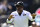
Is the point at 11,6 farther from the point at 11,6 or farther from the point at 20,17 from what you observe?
the point at 20,17

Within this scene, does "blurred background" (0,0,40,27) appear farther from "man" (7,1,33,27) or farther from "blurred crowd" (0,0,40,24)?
"man" (7,1,33,27)

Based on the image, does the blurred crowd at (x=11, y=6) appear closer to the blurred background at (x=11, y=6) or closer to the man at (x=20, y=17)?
the blurred background at (x=11, y=6)

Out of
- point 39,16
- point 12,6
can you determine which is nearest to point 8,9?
point 12,6

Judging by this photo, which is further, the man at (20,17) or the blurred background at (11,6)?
the blurred background at (11,6)

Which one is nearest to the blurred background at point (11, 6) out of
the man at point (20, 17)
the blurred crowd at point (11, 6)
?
the blurred crowd at point (11, 6)

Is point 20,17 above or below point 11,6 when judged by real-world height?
below

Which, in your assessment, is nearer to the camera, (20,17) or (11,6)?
(20,17)

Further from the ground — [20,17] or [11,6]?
[11,6]

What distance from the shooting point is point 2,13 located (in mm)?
6566

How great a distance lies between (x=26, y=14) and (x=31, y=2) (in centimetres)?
245

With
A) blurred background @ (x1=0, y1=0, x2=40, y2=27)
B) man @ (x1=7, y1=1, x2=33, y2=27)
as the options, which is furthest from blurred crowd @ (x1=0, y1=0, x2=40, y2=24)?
man @ (x1=7, y1=1, x2=33, y2=27)

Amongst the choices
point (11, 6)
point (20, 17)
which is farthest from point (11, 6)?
point (20, 17)

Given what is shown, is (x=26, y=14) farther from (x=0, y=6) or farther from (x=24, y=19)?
(x=0, y=6)

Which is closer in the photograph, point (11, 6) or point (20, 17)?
point (20, 17)
